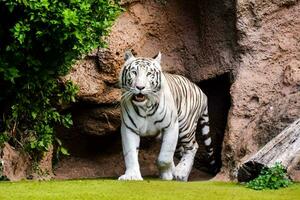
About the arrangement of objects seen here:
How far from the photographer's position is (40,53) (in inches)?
345

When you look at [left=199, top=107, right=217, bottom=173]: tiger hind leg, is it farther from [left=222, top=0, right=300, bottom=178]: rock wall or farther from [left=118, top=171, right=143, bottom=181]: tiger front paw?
[left=118, top=171, right=143, bottom=181]: tiger front paw

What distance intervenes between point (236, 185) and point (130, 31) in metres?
3.05

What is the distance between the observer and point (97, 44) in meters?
8.60

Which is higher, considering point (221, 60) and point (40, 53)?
point (40, 53)

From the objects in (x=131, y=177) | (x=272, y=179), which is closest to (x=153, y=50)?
(x=131, y=177)

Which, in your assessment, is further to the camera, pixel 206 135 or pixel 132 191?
pixel 206 135

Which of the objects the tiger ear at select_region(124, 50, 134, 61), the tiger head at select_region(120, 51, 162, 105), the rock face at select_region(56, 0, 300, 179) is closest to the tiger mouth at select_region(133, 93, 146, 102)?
the tiger head at select_region(120, 51, 162, 105)

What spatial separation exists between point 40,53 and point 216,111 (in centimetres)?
297

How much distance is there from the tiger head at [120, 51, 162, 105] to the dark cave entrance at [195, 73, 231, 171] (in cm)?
157

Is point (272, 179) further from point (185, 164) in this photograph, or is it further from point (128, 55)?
point (128, 55)

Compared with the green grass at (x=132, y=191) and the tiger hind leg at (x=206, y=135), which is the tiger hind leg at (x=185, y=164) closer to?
the tiger hind leg at (x=206, y=135)

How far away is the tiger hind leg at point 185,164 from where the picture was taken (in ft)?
31.1

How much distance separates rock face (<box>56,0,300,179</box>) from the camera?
9633 mm

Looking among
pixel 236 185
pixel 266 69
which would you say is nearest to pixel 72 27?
pixel 236 185
